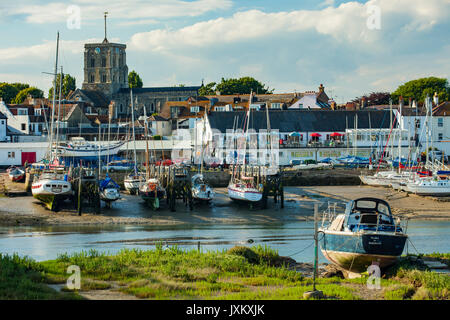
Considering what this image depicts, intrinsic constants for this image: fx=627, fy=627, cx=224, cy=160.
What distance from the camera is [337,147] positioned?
82.9 meters

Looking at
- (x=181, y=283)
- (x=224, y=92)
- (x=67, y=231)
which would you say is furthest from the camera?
(x=224, y=92)

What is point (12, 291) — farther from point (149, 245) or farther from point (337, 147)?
point (337, 147)

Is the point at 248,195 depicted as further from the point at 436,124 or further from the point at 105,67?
the point at 105,67

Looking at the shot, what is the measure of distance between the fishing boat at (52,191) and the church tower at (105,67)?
12072cm

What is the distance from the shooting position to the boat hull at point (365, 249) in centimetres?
2433

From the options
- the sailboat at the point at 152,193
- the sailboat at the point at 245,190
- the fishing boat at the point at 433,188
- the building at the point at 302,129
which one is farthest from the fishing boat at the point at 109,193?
the fishing boat at the point at 433,188

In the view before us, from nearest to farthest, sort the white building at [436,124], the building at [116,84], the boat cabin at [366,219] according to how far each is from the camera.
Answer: the boat cabin at [366,219], the white building at [436,124], the building at [116,84]

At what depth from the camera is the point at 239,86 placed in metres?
144

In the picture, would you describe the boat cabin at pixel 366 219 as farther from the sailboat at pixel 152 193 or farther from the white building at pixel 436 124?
the white building at pixel 436 124

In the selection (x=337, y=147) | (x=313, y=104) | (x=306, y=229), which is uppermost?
(x=313, y=104)

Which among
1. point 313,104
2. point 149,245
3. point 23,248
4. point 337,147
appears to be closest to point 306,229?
point 149,245

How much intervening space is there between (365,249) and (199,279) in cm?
686
